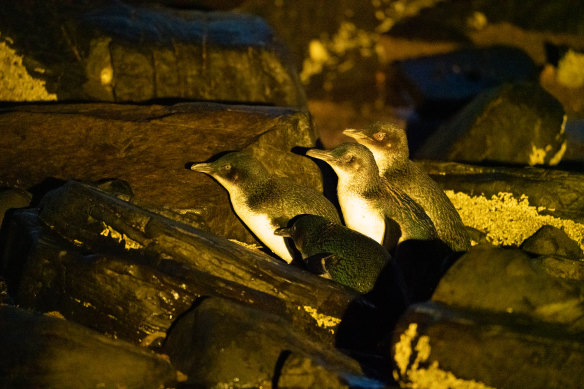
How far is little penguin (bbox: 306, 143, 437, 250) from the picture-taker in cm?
596

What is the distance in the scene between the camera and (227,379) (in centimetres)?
427

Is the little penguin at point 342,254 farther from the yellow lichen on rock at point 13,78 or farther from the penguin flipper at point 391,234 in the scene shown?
the yellow lichen on rock at point 13,78

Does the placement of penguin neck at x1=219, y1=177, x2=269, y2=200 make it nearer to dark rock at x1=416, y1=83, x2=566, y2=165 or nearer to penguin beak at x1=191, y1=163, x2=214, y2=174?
penguin beak at x1=191, y1=163, x2=214, y2=174

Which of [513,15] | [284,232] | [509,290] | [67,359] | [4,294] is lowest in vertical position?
[4,294]

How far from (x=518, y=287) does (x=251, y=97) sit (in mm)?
4541

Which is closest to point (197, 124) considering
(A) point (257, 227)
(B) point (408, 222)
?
(A) point (257, 227)

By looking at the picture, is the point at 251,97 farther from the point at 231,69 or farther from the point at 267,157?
the point at 267,157

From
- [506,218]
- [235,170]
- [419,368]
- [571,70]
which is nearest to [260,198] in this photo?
[235,170]

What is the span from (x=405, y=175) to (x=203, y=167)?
173 cm

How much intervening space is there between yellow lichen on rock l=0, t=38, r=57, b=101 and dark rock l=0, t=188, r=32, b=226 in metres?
2.03

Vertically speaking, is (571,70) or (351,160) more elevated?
(571,70)

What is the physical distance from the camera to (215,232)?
19.6ft

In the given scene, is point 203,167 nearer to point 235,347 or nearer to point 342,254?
point 342,254

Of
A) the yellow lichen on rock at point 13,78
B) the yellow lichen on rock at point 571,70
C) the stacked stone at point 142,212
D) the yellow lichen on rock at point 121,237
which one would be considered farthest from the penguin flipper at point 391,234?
the yellow lichen on rock at point 571,70
